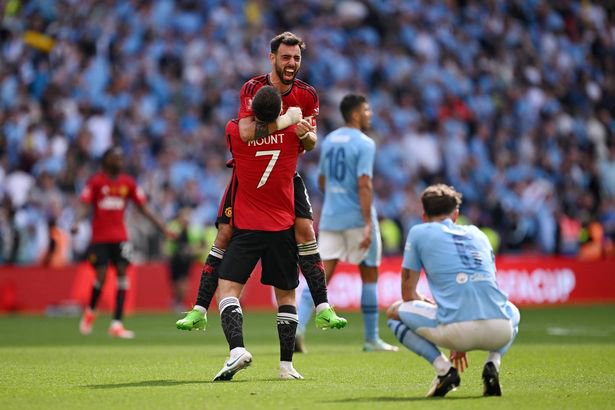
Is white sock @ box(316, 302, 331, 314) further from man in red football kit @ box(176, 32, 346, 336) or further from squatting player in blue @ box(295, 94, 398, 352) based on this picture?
squatting player in blue @ box(295, 94, 398, 352)

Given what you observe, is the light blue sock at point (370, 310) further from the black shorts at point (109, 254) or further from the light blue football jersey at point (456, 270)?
the light blue football jersey at point (456, 270)

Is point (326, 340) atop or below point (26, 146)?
below

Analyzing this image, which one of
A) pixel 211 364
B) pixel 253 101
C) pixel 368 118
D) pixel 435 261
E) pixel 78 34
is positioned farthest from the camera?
pixel 78 34

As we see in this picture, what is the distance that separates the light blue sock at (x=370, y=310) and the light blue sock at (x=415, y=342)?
5.43m

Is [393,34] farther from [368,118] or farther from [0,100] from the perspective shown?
[368,118]

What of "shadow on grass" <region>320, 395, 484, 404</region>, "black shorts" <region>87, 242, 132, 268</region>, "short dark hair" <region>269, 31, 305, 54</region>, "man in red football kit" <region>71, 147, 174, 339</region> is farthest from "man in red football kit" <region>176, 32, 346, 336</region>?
"black shorts" <region>87, 242, 132, 268</region>

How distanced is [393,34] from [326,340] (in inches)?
659

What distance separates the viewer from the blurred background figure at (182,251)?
24.8 metres

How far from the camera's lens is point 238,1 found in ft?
101

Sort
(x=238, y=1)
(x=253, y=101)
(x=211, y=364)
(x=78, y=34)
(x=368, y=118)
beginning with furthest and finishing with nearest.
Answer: (x=238, y=1), (x=78, y=34), (x=368, y=118), (x=211, y=364), (x=253, y=101)

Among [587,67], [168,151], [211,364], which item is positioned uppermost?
[587,67]

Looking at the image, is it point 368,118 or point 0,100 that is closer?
point 368,118

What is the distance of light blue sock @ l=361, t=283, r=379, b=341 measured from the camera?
562 inches

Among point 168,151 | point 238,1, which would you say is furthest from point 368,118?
point 238,1
